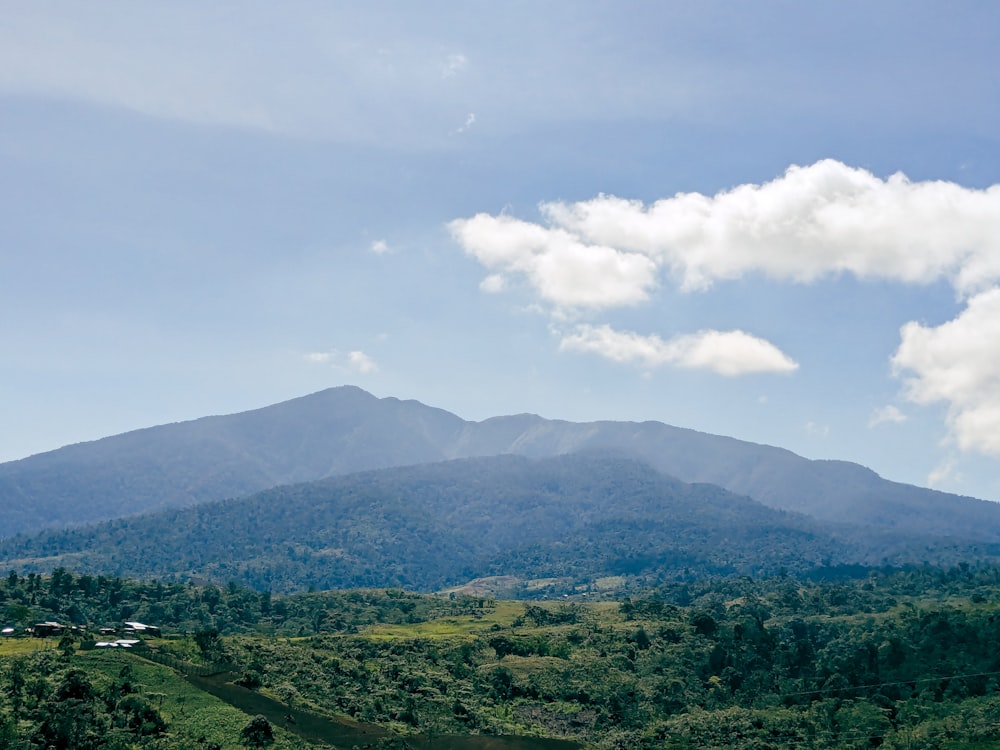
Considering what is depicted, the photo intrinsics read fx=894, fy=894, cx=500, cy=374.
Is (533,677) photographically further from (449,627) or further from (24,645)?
(24,645)

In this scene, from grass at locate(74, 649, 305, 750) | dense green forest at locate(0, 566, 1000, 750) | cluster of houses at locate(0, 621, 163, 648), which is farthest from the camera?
cluster of houses at locate(0, 621, 163, 648)

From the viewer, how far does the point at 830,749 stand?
71.9 metres

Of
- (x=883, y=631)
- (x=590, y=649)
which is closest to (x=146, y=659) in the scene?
(x=590, y=649)

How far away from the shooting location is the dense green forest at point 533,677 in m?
61.8

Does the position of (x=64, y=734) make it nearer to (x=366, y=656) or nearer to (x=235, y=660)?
(x=235, y=660)

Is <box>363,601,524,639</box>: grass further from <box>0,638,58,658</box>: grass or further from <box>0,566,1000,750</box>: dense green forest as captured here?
<box>0,638,58,658</box>: grass

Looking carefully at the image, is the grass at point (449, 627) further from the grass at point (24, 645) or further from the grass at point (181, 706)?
the grass at point (24, 645)

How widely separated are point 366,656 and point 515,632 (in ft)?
80.9

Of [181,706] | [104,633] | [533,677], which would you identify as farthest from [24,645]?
[533,677]

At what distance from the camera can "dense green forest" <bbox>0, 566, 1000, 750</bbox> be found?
6178 centimetres

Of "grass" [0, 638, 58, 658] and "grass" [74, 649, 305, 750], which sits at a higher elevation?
"grass" [0, 638, 58, 658]

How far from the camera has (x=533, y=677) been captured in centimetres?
8775

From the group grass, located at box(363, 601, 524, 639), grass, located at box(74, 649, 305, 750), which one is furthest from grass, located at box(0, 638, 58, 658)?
grass, located at box(363, 601, 524, 639)

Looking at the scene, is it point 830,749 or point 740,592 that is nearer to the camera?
point 830,749
